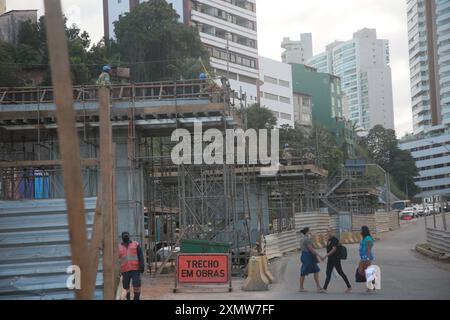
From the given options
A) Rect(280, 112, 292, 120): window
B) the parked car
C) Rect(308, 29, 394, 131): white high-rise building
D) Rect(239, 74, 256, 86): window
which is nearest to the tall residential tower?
the parked car

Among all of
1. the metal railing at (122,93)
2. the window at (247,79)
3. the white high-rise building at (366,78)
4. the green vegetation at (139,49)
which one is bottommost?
the metal railing at (122,93)

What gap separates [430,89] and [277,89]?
22863 millimetres

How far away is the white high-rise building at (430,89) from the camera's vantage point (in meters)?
49.6

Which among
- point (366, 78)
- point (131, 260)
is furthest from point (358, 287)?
point (366, 78)

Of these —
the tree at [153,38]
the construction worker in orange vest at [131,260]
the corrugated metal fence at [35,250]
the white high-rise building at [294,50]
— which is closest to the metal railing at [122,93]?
the construction worker in orange vest at [131,260]

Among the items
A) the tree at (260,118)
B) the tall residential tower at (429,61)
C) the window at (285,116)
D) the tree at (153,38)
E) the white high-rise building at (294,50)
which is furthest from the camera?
the white high-rise building at (294,50)

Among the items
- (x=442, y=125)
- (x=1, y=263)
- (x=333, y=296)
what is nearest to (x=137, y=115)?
(x=333, y=296)

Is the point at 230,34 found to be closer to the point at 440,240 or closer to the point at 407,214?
the point at 407,214

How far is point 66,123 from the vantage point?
4691 millimetres

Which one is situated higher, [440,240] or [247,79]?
[247,79]

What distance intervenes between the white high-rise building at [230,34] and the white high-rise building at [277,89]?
542cm

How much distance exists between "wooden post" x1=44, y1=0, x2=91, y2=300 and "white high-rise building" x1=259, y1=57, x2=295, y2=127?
85832 mm

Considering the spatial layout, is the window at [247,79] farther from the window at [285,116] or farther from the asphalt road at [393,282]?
the asphalt road at [393,282]

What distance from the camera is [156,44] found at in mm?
51781
